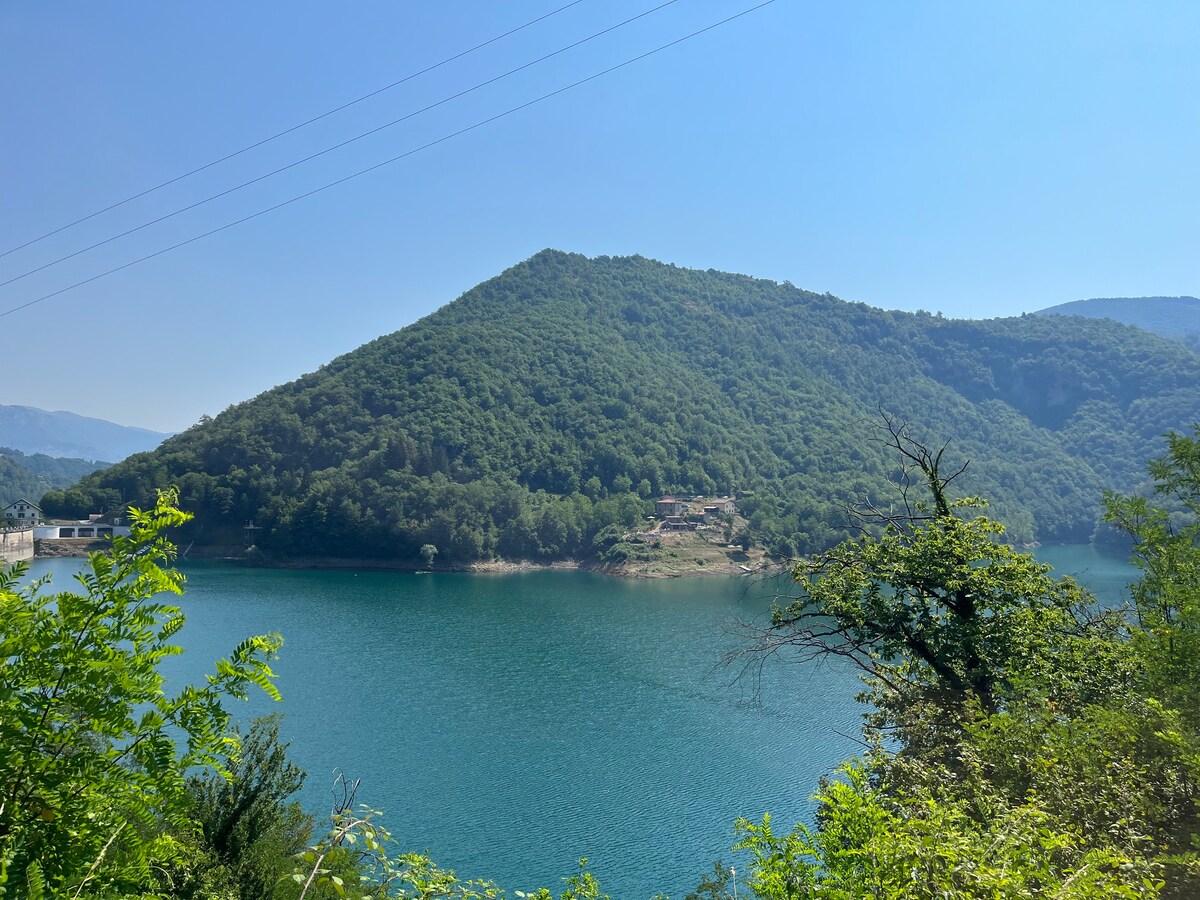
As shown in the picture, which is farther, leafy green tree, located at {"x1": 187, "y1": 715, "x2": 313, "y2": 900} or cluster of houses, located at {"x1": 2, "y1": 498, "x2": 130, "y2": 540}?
cluster of houses, located at {"x1": 2, "y1": 498, "x2": 130, "y2": 540}

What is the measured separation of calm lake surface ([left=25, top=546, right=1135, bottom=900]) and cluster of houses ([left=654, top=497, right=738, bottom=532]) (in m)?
22.8

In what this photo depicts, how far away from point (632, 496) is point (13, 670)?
70.2 metres

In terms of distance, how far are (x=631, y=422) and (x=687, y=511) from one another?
56.3 ft

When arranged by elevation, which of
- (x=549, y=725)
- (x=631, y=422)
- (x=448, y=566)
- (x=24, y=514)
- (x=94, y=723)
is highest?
(x=631, y=422)

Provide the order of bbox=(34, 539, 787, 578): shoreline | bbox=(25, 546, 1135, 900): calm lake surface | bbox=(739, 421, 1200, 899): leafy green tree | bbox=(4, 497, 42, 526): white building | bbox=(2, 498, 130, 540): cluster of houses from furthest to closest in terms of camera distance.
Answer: bbox=(4, 497, 42, 526): white building < bbox=(2, 498, 130, 540): cluster of houses < bbox=(34, 539, 787, 578): shoreline < bbox=(25, 546, 1135, 900): calm lake surface < bbox=(739, 421, 1200, 899): leafy green tree

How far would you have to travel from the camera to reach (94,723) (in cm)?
234

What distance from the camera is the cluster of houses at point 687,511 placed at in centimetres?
6962

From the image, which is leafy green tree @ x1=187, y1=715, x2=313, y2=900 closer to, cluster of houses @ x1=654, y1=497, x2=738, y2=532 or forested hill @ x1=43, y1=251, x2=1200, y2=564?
forested hill @ x1=43, y1=251, x2=1200, y2=564

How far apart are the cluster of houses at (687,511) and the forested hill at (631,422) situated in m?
2.27

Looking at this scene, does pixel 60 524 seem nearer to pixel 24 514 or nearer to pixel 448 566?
pixel 24 514

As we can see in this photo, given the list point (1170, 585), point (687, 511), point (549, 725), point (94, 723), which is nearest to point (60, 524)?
point (687, 511)

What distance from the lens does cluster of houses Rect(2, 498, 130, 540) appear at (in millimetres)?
69500

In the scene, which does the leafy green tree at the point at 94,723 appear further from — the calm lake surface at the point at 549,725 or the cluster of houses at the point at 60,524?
the cluster of houses at the point at 60,524

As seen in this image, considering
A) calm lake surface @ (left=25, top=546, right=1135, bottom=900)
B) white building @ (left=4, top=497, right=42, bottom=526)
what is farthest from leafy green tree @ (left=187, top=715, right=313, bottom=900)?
white building @ (left=4, top=497, right=42, bottom=526)
